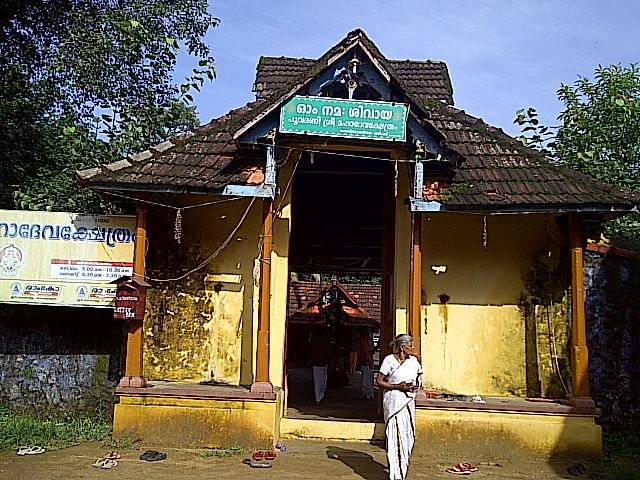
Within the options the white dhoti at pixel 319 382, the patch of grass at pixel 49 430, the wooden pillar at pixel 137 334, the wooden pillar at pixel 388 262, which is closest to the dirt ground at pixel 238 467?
the patch of grass at pixel 49 430

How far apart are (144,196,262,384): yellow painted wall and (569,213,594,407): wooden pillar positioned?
14.3 feet

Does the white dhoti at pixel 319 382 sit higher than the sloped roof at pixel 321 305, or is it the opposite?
the sloped roof at pixel 321 305

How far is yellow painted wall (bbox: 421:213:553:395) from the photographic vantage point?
10219 millimetres

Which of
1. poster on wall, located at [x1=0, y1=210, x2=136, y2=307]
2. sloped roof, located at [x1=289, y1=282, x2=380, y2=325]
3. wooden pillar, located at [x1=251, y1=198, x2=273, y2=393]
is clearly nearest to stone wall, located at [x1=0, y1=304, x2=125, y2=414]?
poster on wall, located at [x1=0, y1=210, x2=136, y2=307]

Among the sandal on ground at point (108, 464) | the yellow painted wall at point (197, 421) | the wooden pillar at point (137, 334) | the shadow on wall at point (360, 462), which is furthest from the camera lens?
the wooden pillar at point (137, 334)

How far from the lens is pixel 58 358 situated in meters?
10.2

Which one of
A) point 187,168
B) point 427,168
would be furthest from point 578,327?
point 187,168

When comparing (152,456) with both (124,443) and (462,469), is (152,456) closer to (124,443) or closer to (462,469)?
(124,443)

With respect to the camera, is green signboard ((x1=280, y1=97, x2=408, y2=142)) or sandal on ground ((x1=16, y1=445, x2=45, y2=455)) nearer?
sandal on ground ((x1=16, y1=445, x2=45, y2=455))

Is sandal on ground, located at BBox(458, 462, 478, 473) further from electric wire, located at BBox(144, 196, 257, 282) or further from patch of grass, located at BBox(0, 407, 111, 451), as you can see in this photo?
patch of grass, located at BBox(0, 407, 111, 451)

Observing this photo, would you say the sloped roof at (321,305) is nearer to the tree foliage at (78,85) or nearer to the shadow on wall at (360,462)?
the tree foliage at (78,85)

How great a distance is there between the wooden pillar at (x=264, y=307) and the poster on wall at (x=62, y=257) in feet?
6.50

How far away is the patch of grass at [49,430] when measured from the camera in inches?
351

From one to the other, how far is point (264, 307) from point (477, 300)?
3.21 m
